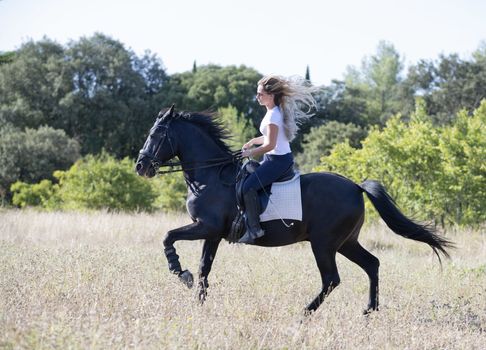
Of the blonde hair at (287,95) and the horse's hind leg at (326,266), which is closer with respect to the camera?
the horse's hind leg at (326,266)

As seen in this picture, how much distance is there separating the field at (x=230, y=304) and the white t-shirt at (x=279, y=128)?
1.70 meters

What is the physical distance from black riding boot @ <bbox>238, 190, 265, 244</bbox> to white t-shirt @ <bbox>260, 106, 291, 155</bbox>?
0.61m

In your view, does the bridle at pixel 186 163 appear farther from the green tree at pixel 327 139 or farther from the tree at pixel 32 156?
the green tree at pixel 327 139

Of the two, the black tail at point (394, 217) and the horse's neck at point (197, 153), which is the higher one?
the horse's neck at point (197, 153)

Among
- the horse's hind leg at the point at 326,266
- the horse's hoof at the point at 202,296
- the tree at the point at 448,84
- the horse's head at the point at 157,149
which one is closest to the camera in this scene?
the horse's hoof at the point at 202,296

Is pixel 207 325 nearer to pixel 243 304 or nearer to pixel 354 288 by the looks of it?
pixel 243 304

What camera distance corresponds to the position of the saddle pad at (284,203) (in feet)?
Result: 22.8

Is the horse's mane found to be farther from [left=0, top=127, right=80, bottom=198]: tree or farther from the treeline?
the treeline

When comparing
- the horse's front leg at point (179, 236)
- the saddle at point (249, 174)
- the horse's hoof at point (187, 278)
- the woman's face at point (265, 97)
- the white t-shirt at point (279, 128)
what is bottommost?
the horse's hoof at point (187, 278)

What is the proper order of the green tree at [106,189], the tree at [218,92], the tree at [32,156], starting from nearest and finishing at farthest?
the green tree at [106,189], the tree at [32,156], the tree at [218,92]

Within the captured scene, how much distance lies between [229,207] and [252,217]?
1.15ft

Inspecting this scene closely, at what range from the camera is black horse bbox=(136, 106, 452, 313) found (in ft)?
22.9

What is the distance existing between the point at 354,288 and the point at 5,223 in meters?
9.81

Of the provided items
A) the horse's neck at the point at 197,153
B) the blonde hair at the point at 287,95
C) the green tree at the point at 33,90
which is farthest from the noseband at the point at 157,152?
the green tree at the point at 33,90
